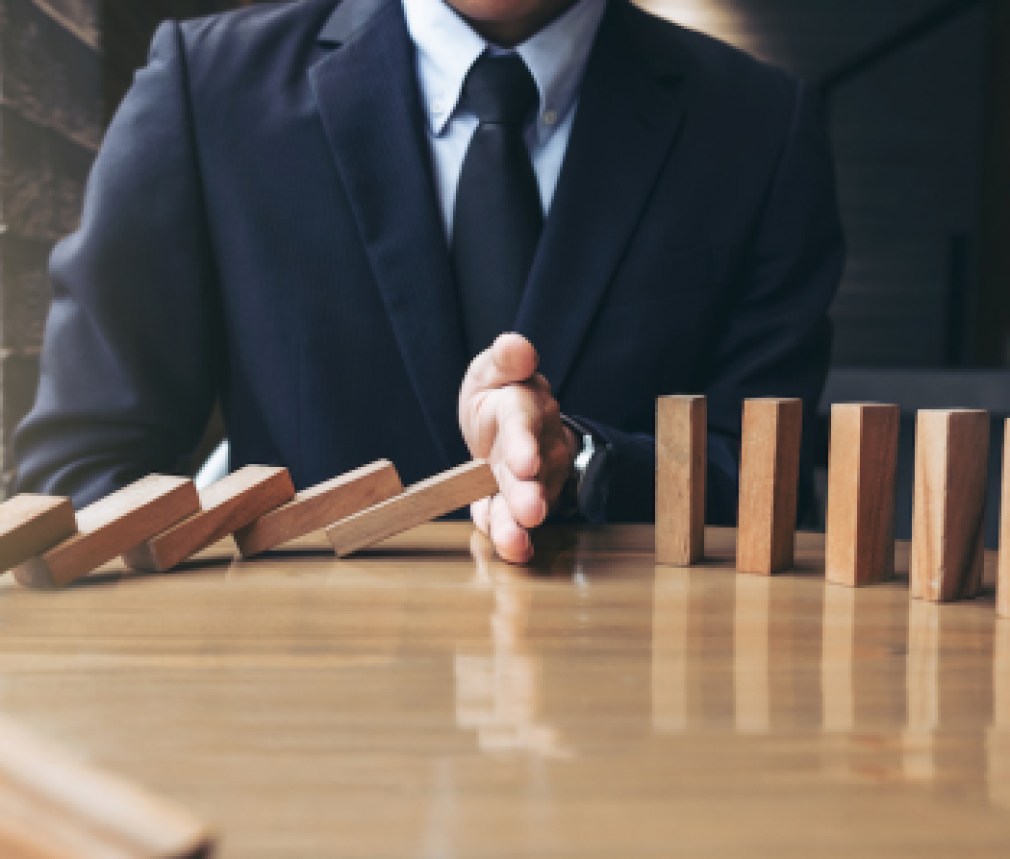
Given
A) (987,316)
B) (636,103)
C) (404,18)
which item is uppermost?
(404,18)

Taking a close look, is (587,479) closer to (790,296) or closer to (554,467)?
(554,467)

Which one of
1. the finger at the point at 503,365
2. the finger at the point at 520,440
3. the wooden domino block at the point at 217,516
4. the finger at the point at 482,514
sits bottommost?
the finger at the point at 482,514

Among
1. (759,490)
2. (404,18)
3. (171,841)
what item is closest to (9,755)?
(171,841)

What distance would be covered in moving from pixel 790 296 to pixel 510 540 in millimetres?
953

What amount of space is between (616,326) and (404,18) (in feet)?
1.74

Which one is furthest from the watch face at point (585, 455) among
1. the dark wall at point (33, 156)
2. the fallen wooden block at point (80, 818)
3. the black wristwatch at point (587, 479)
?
the dark wall at point (33, 156)

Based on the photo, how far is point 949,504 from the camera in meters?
0.78

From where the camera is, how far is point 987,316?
4422mm

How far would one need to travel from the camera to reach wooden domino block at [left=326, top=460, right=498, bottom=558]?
88cm

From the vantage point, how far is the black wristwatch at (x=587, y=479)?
105cm

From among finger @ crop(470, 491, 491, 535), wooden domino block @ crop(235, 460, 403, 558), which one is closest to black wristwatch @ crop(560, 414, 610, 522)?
finger @ crop(470, 491, 491, 535)

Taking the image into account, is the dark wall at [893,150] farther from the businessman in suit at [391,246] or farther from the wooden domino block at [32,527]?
the wooden domino block at [32,527]

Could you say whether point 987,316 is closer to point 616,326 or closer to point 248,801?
point 616,326

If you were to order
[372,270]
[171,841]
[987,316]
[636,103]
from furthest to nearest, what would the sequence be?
[987,316] → [636,103] → [372,270] → [171,841]
